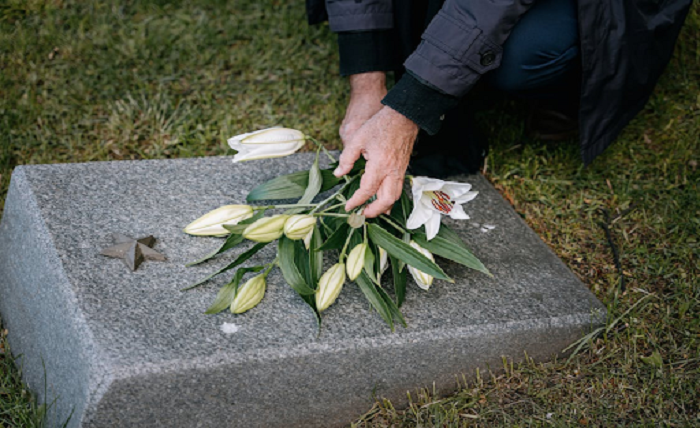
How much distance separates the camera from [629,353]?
66.1 inches

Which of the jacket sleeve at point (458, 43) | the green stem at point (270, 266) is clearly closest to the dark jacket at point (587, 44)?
the jacket sleeve at point (458, 43)

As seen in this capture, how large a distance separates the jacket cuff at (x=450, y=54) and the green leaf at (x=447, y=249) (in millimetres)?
349

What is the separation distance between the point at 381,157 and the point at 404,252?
0.22 m

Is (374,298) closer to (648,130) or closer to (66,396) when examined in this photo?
(66,396)

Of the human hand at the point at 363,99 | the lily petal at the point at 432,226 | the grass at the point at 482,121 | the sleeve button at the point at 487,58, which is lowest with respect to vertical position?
the grass at the point at 482,121

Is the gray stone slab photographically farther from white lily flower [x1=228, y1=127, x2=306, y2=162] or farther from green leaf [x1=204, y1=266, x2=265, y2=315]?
white lily flower [x1=228, y1=127, x2=306, y2=162]

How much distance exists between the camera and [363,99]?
1868 millimetres

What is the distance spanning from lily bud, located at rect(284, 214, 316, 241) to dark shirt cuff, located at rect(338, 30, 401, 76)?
606mm

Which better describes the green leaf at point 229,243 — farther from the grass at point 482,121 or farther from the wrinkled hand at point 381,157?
the grass at point 482,121

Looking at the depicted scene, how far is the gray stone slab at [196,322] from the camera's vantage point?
134 centimetres

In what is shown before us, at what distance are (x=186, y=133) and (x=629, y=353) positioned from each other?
1.60m

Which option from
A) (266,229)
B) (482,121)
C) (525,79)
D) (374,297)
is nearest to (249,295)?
(266,229)

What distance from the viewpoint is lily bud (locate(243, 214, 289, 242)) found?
4.62ft

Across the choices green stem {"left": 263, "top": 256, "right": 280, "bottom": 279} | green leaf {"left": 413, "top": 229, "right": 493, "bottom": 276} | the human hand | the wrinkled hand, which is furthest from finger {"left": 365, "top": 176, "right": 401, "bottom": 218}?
the human hand
